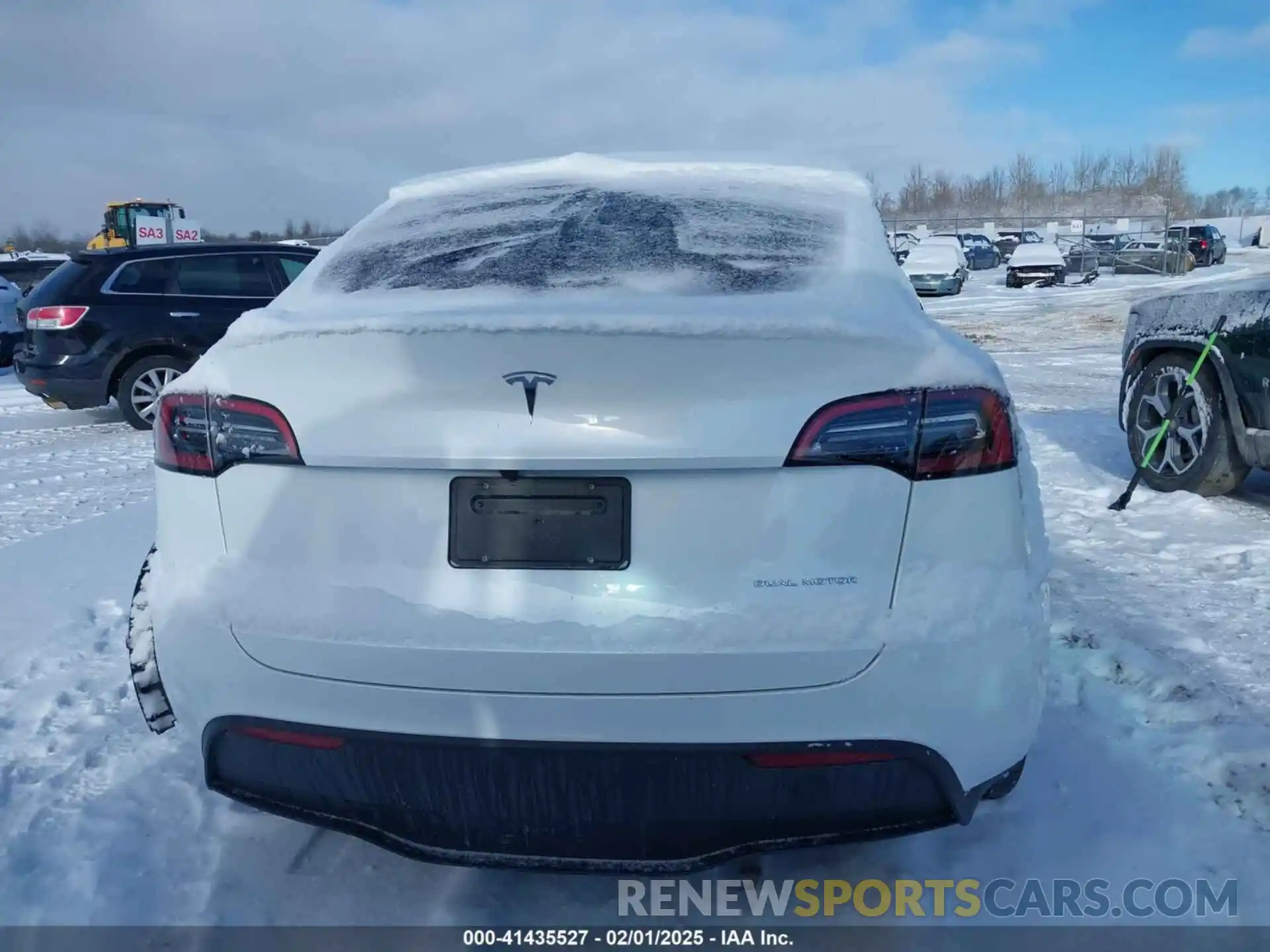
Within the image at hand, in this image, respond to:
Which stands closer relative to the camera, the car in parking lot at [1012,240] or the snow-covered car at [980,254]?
the snow-covered car at [980,254]

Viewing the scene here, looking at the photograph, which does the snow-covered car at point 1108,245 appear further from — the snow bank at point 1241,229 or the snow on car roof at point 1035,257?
the snow bank at point 1241,229

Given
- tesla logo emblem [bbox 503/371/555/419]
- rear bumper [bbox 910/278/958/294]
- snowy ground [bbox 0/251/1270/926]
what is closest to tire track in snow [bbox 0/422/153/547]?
snowy ground [bbox 0/251/1270/926]

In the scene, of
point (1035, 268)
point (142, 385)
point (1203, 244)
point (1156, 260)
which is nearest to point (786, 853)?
point (142, 385)

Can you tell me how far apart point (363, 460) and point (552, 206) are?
3.96ft

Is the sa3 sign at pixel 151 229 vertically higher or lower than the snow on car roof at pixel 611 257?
higher

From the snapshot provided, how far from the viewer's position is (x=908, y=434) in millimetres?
1778

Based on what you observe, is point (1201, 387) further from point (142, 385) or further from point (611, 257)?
point (142, 385)

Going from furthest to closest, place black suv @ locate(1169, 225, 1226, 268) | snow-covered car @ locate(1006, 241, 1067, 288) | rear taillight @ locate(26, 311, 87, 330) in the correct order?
black suv @ locate(1169, 225, 1226, 268) < snow-covered car @ locate(1006, 241, 1067, 288) < rear taillight @ locate(26, 311, 87, 330)

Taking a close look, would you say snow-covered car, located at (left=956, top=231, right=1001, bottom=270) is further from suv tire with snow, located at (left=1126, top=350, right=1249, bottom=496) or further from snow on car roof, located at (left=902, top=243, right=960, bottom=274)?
suv tire with snow, located at (left=1126, top=350, right=1249, bottom=496)

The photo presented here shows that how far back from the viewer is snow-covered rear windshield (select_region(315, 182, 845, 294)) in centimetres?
220

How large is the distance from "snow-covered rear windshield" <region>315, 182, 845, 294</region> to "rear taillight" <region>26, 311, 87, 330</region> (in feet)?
23.3

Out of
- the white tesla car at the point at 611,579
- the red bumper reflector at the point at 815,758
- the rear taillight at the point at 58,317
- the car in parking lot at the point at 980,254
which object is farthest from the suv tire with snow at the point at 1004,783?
the car in parking lot at the point at 980,254

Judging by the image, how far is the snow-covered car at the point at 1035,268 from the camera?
30422 millimetres

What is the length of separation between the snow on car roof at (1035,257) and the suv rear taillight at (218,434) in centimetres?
3206
